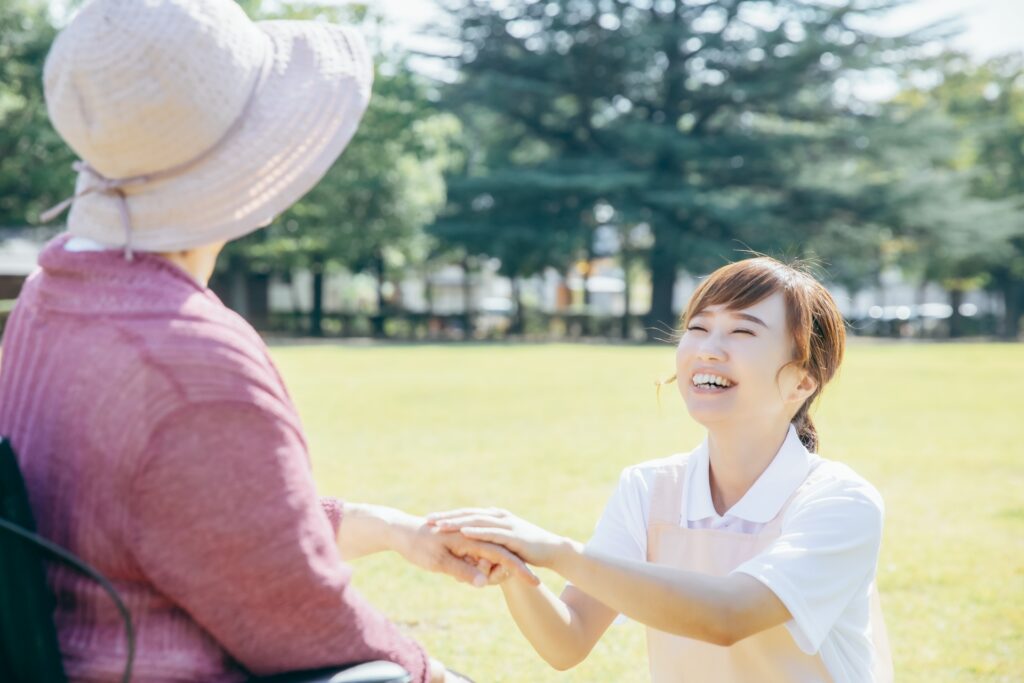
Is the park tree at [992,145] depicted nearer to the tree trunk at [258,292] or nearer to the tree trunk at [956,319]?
the tree trunk at [956,319]

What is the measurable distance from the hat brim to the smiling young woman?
84cm

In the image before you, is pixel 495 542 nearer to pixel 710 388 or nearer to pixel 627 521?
pixel 627 521

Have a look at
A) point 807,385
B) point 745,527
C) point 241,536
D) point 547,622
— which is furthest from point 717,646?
point 241,536

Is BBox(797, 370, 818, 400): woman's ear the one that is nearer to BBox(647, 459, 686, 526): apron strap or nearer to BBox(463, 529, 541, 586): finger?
BBox(647, 459, 686, 526): apron strap

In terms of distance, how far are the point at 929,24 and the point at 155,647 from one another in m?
41.4

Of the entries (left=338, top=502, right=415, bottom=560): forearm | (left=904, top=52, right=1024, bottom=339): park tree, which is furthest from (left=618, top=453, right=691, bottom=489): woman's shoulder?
(left=904, top=52, right=1024, bottom=339): park tree

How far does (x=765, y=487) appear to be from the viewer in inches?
102

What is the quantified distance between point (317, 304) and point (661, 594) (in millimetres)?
43273

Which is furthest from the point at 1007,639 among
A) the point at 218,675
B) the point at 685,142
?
the point at 685,142

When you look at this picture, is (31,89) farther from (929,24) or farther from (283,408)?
(283,408)

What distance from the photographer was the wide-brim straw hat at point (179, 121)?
157 centimetres

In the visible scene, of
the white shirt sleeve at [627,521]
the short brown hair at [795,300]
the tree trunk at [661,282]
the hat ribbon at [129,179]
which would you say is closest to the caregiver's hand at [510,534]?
the white shirt sleeve at [627,521]

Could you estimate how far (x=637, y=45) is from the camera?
125ft

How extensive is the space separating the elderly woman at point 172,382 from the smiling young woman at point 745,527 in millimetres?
689
